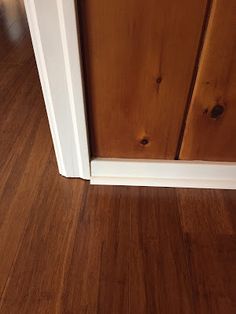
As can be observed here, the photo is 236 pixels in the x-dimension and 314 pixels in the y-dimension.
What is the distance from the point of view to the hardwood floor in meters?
0.80

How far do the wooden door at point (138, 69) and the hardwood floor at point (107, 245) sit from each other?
0.21 meters

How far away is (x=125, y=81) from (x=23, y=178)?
588mm

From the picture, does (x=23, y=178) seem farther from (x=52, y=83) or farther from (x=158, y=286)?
(x=158, y=286)

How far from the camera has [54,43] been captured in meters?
0.73

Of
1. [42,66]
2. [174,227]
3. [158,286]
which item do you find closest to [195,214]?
[174,227]

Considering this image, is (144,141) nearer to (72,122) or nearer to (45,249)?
(72,122)

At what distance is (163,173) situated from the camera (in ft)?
3.51

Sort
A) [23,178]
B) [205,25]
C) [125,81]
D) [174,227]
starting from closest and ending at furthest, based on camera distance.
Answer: [205,25] < [125,81] < [174,227] < [23,178]

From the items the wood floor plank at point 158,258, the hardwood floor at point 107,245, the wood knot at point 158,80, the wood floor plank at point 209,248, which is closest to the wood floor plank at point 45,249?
the hardwood floor at point 107,245

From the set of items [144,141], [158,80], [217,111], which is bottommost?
[144,141]

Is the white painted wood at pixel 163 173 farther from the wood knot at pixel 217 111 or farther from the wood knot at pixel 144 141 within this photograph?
the wood knot at pixel 217 111

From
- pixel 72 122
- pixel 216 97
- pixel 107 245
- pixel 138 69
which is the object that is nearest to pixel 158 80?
pixel 138 69

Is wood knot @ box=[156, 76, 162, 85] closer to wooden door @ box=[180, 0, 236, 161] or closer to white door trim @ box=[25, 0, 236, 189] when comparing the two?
wooden door @ box=[180, 0, 236, 161]

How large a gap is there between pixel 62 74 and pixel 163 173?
531 mm
